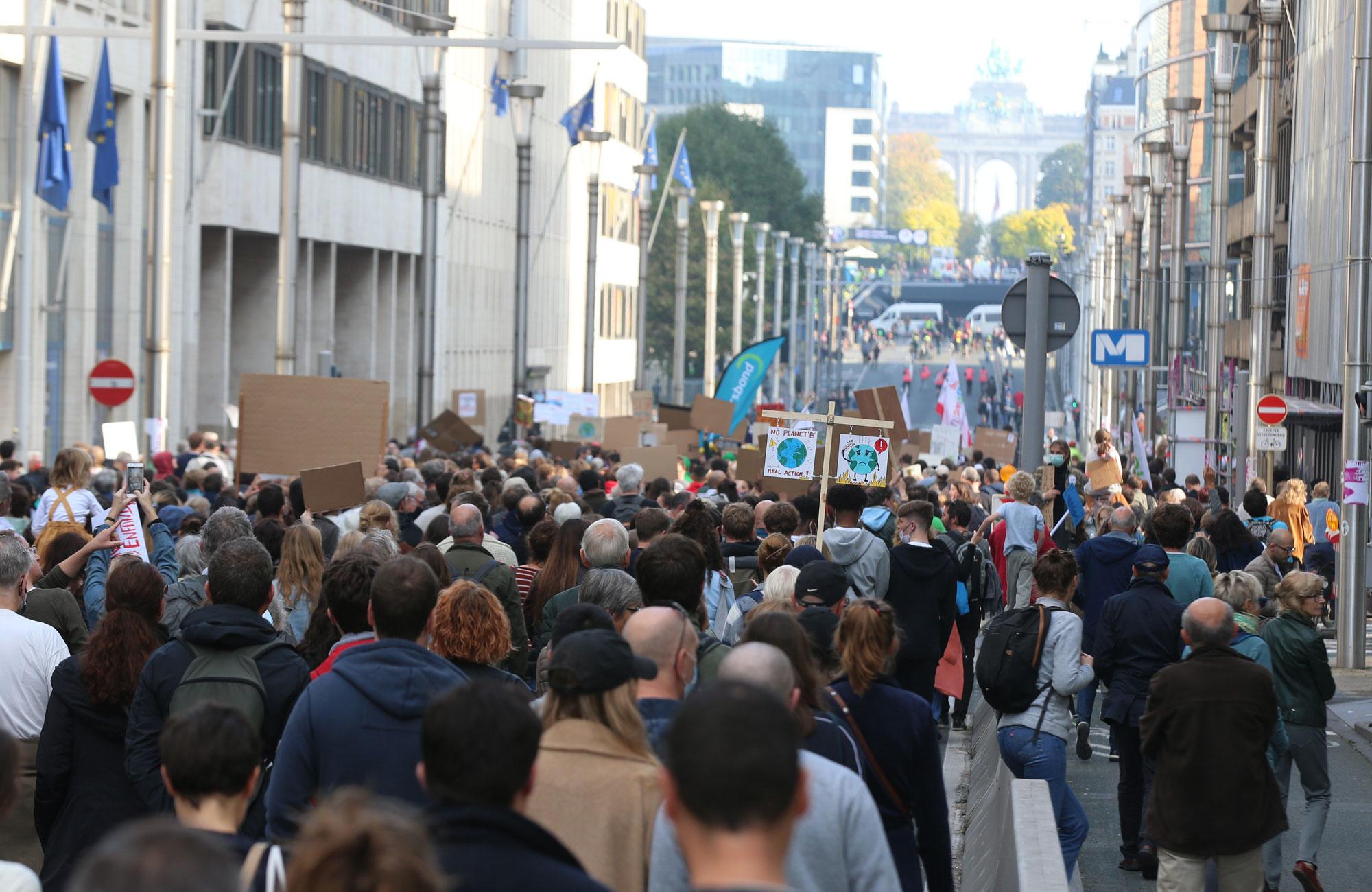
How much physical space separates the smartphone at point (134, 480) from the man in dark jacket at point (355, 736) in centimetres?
531

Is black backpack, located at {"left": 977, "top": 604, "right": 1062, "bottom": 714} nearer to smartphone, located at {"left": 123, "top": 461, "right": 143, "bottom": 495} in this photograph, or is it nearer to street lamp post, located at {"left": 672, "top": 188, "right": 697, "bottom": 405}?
smartphone, located at {"left": 123, "top": 461, "right": 143, "bottom": 495}

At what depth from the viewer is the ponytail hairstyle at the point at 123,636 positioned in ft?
22.0

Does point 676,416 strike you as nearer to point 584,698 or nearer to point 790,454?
point 790,454

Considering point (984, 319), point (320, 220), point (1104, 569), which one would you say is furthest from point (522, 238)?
point (984, 319)

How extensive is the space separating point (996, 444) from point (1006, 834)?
24.8 metres

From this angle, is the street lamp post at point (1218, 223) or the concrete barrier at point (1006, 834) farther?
the street lamp post at point (1218, 223)

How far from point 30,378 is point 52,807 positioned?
928 inches

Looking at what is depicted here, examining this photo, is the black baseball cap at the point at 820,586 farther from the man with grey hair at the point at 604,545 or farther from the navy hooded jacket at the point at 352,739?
the navy hooded jacket at the point at 352,739

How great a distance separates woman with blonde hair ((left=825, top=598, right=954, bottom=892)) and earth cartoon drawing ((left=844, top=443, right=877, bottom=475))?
333 inches

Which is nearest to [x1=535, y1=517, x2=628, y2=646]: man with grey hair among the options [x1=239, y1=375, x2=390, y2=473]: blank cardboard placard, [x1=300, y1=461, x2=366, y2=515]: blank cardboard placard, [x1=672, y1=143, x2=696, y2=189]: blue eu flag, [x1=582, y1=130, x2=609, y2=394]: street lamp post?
[x1=300, y1=461, x2=366, y2=515]: blank cardboard placard

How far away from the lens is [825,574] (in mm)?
8359

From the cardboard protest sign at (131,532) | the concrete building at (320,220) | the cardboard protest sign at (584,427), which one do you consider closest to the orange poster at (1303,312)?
the cardboard protest sign at (584,427)

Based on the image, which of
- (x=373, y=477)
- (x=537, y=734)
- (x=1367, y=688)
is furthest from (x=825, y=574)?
(x=1367, y=688)

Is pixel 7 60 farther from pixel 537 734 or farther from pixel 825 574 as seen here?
pixel 537 734
